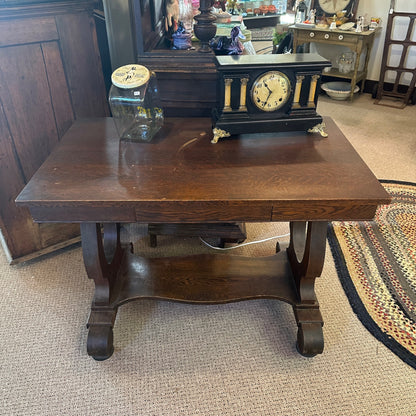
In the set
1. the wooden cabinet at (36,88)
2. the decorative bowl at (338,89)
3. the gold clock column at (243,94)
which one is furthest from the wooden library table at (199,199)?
the decorative bowl at (338,89)

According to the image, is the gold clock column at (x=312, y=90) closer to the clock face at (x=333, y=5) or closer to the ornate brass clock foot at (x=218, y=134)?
the ornate brass clock foot at (x=218, y=134)

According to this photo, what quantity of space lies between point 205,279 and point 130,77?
803 mm

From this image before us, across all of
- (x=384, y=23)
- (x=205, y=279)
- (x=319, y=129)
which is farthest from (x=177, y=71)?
(x=384, y=23)

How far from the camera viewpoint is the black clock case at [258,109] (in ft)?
4.14

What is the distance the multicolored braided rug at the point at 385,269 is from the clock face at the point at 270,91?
881mm

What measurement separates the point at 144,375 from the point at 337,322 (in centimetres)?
76

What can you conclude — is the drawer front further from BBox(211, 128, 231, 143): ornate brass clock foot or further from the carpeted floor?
BBox(211, 128, 231, 143): ornate brass clock foot

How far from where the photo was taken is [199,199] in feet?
3.46

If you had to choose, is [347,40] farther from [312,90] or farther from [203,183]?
[203,183]

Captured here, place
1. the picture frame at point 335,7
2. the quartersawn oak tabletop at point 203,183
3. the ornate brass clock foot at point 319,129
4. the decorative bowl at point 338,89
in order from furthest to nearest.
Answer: the decorative bowl at point 338,89 → the picture frame at point 335,7 → the ornate brass clock foot at point 319,129 → the quartersawn oak tabletop at point 203,183

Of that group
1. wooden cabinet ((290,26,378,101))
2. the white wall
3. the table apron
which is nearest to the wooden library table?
the table apron

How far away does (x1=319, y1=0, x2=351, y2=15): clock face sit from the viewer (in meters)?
3.56

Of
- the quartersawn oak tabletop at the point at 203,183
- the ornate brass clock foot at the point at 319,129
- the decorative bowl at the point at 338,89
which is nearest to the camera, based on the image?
the quartersawn oak tabletop at the point at 203,183

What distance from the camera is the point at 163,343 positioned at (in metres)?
1.45
